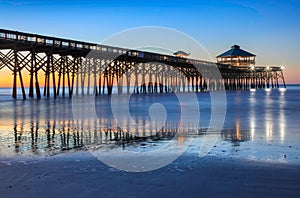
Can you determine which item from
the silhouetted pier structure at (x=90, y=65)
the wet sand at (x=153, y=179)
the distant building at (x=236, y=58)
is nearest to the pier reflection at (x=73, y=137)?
A: the wet sand at (x=153, y=179)

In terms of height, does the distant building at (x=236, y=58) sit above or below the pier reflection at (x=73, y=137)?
above

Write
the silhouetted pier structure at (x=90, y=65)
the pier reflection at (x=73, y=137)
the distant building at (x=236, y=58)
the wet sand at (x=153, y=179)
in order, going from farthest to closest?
the distant building at (x=236, y=58) < the silhouetted pier structure at (x=90, y=65) < the pier reflection at (x=73, y=137) < the wet sand at (x=153, y=179)

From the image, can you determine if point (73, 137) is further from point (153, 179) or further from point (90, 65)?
point (90, 65)

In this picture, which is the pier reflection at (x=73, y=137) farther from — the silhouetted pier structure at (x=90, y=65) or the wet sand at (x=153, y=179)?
the silhouetted pier structure at (x=90, y=65)

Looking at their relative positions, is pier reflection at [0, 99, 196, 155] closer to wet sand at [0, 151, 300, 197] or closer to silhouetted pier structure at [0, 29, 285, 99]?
wet sand at [0, 151, 300, 197]

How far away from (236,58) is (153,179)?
295 ft

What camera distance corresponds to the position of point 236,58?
90.8m

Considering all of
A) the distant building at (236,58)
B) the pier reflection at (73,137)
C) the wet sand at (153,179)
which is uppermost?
the distant building at (236,58)

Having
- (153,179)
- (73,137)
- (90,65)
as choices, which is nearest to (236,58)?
(90,65)

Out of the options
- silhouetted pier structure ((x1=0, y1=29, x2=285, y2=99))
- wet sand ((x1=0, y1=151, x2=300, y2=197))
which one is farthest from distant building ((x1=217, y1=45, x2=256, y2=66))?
wet sand ((x1=0, y1=151, x2=300, y2=197))

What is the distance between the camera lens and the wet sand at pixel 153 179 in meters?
3.96

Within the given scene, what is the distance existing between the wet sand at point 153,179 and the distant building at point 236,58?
86.9 metres

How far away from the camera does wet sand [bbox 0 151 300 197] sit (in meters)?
3.96

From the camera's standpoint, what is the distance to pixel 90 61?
4138 centimetres
